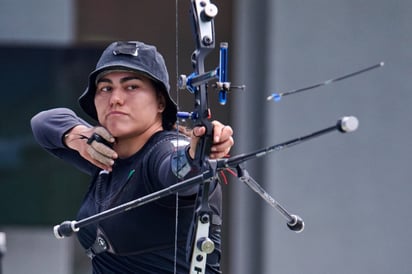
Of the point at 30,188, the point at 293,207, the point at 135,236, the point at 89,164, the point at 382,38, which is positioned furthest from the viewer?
the point at 30,188

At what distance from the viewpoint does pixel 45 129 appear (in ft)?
10.3

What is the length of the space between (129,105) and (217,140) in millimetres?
422

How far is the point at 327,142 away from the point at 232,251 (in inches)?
32.9

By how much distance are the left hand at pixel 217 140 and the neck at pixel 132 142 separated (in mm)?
402

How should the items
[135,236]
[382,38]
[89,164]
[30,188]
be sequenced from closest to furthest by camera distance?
[135,236] < [89,164] < [382,38] < [30,188]

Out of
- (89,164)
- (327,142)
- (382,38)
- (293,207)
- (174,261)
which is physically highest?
(382,38)

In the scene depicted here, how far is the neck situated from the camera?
2.73 meters

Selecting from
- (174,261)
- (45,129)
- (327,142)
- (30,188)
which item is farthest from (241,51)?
(174,261)

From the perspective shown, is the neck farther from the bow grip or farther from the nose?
the bow grip

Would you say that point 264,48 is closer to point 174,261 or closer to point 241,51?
point 241,51

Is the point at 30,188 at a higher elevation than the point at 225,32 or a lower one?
lower

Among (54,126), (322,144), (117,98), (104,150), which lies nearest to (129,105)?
(117,98)

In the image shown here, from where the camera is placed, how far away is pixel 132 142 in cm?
274

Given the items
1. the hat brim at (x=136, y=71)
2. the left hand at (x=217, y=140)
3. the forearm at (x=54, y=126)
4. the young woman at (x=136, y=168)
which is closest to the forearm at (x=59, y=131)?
the forearm at (x=54, y=126)
